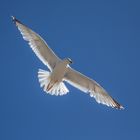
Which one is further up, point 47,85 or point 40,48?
point 40,48

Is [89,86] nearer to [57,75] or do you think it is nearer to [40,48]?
[57,75]

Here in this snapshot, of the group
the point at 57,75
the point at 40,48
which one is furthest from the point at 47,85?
the point at 40,48

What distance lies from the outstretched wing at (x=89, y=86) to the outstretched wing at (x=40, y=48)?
63 centimetres

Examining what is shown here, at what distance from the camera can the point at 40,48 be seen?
1842cm

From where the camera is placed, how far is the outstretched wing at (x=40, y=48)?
59.5 ft

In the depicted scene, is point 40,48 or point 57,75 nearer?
point 57,75

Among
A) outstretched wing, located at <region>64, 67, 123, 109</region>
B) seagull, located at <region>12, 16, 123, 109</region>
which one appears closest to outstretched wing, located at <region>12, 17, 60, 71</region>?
seagull, located at <region>12, 16, 123, 109</region>

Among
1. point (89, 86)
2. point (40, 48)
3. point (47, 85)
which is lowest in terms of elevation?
point (47, 85)

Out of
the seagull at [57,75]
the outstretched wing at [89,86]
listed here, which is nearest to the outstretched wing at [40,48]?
the seagull at [57,75]

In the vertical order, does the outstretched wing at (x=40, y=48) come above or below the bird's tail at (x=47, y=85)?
above

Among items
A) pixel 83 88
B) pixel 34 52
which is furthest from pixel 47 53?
pixel 83 88

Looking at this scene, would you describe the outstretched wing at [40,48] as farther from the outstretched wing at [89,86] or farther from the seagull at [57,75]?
the outstretched wing at [89,86]

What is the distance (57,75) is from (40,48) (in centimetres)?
111

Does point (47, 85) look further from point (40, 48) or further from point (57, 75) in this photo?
point (40, 48)
